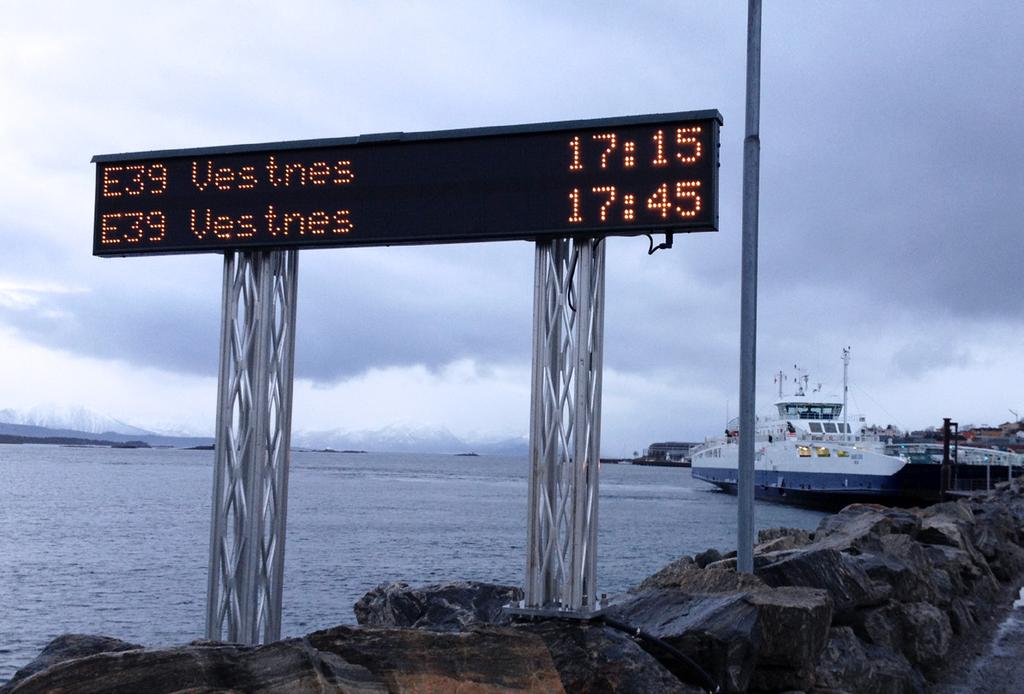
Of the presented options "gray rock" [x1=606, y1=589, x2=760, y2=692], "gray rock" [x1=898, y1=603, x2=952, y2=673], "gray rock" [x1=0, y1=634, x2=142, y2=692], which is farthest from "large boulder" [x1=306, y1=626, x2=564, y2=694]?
"gray rock" [x1=898, y1=603, x2=952, y2=673]

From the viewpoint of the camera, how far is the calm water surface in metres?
28.1

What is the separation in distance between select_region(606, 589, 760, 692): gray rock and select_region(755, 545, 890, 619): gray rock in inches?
81.7

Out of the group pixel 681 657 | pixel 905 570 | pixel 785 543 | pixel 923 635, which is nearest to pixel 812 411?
pixel 785 543

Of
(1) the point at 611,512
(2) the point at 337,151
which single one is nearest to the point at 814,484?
(1) the point at 611,512

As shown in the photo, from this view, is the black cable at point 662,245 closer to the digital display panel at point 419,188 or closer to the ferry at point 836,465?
the digital display panel at point 419,188

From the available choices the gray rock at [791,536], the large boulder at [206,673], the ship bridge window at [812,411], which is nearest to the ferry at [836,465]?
the ship bridge window at [812,411]

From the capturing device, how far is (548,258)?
8883 millimetres

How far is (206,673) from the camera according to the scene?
19.4 ft

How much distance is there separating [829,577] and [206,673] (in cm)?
712

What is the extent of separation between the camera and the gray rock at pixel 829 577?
1047 cm

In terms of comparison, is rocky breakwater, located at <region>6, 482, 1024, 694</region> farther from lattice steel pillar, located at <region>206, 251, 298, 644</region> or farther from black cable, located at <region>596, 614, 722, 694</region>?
lattice steel pillar, located at <region>206, 251, 298, 644</region>

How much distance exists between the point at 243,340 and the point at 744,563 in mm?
5611

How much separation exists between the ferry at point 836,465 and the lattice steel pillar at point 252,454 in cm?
6410

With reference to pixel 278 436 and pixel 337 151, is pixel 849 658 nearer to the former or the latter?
pixel 278 436
